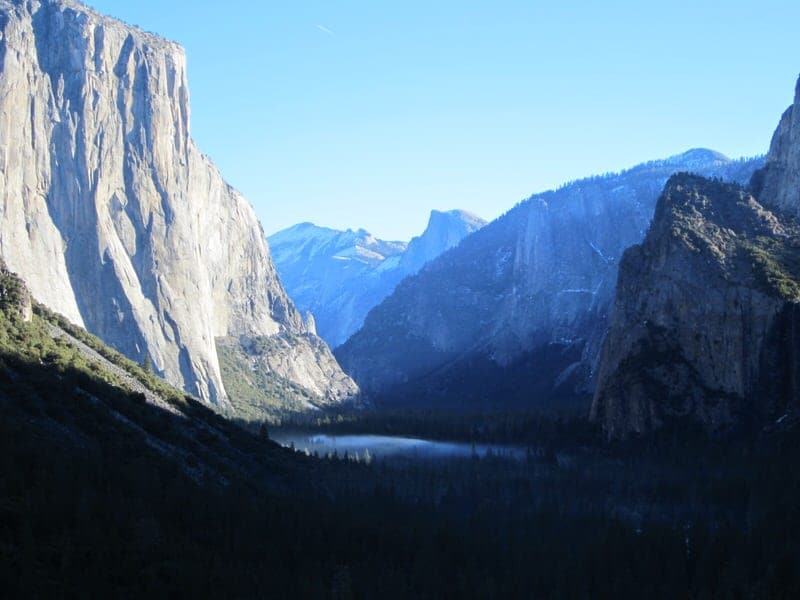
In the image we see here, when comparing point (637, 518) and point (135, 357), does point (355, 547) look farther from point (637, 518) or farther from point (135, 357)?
point (135, 357)

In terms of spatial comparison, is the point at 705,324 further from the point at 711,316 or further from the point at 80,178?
the point at 80,178

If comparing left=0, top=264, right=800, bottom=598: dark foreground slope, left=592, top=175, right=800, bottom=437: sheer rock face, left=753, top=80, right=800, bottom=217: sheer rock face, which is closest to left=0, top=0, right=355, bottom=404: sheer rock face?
left=0, top=264, right=800, bottom=598: dark foreground slope

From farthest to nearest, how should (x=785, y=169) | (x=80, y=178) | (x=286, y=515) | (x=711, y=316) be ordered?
(x=80, y=178) → (x=785, y=169) → (x=711, y=316) → (x=286, y=515)

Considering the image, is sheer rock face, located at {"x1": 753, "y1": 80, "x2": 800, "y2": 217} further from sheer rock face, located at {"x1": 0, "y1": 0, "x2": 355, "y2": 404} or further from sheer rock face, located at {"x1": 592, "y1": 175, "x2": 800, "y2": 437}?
sheer rock face, located at {"x1": 0, "y1": 0, "x2": 355, "y2": 404}

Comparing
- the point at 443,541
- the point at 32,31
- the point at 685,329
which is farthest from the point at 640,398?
the point at 32,31

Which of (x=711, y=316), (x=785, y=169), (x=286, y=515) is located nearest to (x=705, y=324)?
(x=711, y=316)
